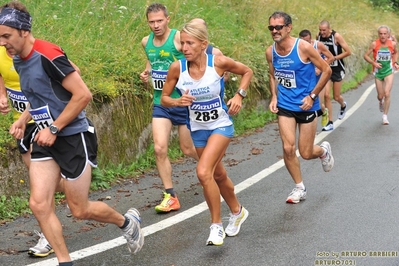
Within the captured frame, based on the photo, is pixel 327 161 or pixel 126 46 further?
pixel 126 46

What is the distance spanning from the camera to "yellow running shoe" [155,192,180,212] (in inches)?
296

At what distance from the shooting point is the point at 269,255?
5969mm

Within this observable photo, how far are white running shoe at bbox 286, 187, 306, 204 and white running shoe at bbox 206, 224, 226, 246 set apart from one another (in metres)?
1.70

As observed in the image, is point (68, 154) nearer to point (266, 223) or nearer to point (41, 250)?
point (41, 250)

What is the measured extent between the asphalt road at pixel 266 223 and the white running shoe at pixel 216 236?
67 mm

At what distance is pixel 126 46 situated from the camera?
1195 cm

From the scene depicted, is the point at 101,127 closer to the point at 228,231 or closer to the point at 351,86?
the point at 228,231

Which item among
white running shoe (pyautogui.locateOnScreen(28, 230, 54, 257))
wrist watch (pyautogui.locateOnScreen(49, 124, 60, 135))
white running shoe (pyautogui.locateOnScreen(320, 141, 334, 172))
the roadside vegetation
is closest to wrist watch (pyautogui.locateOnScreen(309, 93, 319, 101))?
white running shoe (pyautogui.locateOnScreen(320, 141, 334, 172))

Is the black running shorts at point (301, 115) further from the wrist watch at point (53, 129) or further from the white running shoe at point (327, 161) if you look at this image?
the wrist watch at point (53, 129)

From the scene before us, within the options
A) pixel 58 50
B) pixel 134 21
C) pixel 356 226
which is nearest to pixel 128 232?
pixel 58 50

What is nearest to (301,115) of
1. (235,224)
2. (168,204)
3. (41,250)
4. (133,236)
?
(168,204)

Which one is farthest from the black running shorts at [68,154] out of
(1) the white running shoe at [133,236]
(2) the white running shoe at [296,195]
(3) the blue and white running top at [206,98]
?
(2) the white running shoe at [296,195]

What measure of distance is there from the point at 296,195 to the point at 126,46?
5067mm

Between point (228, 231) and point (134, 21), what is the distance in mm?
7839
